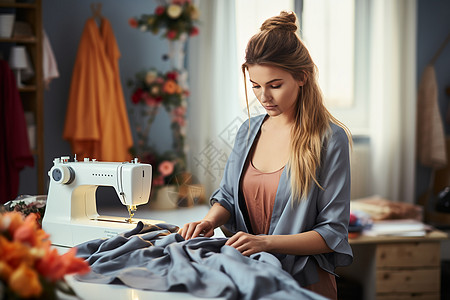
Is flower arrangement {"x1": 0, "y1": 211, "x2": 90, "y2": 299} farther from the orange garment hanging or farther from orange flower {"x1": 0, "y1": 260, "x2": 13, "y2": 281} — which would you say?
the orange garment hanging

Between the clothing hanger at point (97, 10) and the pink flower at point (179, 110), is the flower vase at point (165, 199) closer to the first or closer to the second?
the pink flower at point (179, 110)

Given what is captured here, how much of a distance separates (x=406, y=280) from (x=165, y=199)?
1.57 m

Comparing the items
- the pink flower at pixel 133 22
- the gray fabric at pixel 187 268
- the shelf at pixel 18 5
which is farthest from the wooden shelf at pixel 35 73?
the gray fabric at pixel 187 268

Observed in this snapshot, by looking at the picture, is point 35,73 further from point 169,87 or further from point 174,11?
point 174,11

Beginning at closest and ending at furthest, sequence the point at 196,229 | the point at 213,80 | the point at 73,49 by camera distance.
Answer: the point at 196,229 < the point at 73,49 < the point at 213,80

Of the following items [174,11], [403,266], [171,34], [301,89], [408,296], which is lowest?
[408,296]

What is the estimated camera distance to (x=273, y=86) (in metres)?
1.33

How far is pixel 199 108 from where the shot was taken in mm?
3246

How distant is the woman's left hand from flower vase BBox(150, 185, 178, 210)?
67cm

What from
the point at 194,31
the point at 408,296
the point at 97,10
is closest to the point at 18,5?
the point at 97,10

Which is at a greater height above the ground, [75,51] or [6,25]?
[6,25]

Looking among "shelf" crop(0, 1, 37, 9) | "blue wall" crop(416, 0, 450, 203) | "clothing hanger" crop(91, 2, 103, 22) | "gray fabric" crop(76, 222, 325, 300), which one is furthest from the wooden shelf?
"blue wall" crop(416, 0, 450, 203)

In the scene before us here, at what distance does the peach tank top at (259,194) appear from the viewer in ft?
4.64

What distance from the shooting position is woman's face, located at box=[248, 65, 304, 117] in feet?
4.32
